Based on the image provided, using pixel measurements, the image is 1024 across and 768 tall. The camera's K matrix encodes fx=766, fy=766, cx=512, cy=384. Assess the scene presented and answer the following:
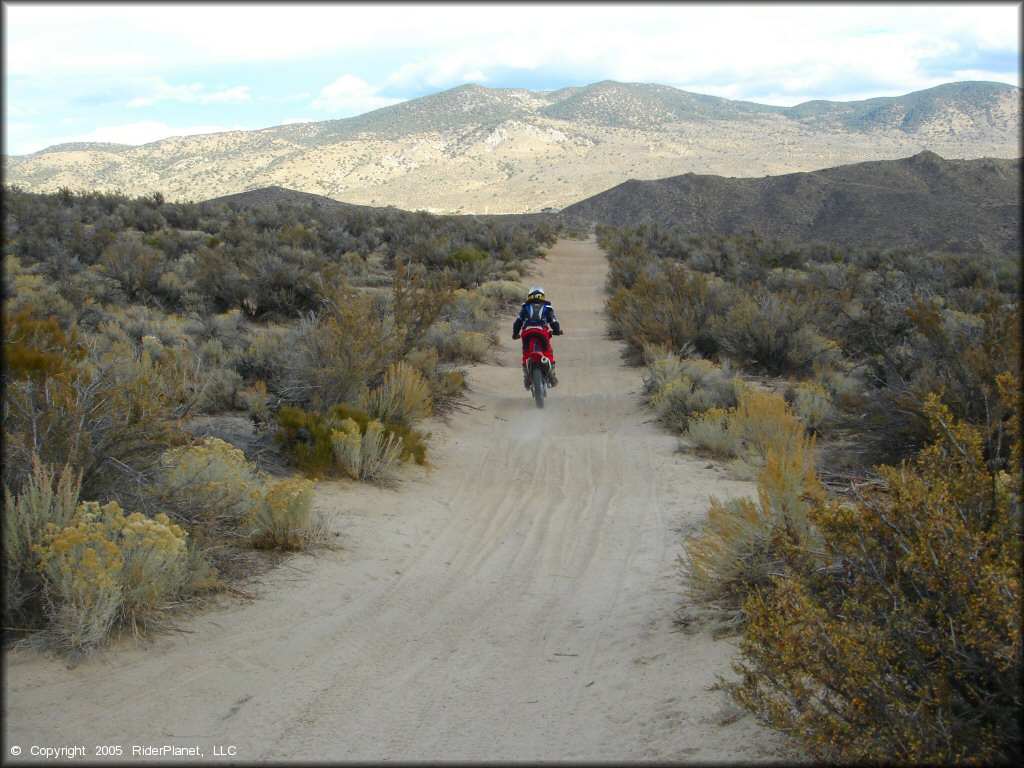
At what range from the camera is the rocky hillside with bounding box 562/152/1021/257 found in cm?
4828

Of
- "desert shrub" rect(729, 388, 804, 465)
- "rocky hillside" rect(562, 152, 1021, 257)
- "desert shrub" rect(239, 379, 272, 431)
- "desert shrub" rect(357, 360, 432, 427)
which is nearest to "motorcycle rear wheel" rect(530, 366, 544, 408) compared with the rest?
"desert shrub" rect(357, 360, 432, 427)

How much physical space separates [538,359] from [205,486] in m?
6.62

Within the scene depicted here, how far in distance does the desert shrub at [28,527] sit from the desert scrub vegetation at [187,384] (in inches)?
0.4

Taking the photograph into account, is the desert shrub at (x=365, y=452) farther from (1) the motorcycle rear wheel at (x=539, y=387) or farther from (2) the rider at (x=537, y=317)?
(2) the rider at (x=537, y=317)

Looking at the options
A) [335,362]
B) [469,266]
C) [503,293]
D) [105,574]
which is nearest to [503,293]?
[503,293]

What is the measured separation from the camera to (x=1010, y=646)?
2.41 m

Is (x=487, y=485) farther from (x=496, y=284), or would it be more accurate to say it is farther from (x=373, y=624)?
(x=496, y=284)

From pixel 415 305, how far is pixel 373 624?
7.06 m

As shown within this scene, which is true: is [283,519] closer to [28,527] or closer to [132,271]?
[28,527]

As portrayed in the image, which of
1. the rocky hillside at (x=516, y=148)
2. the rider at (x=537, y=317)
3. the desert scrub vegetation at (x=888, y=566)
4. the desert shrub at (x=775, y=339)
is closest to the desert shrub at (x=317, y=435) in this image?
the desert scrub vegetation at (x=888, y=566)

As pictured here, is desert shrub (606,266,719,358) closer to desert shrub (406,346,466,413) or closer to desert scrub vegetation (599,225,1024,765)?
desert shrub (406,346,466,413)

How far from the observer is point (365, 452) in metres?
7.78

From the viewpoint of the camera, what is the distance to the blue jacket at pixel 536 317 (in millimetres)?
11820

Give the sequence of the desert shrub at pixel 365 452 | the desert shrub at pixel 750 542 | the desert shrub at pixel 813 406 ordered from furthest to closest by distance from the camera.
Result: the desert shrub at pixel 813 406 < the desert shrub at pixel 365 452 < the desert shrub at pixel 750 542
